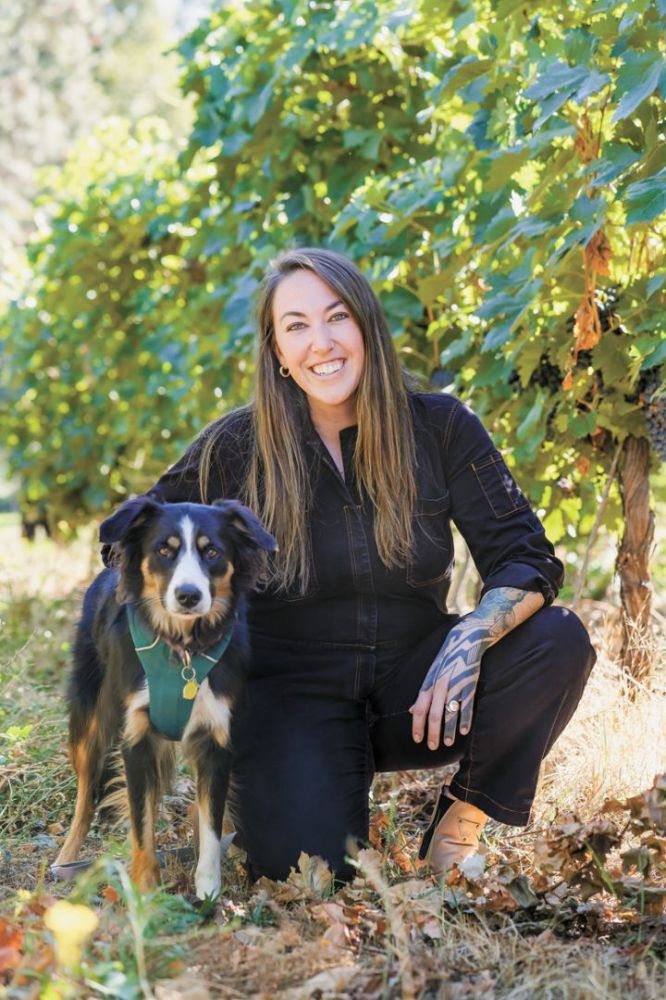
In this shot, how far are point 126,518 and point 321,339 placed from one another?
0.75 metres

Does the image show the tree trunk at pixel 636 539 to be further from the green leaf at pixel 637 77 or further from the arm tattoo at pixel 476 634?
the green leaf at pixel 637 77

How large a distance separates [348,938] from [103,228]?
5.35 meters

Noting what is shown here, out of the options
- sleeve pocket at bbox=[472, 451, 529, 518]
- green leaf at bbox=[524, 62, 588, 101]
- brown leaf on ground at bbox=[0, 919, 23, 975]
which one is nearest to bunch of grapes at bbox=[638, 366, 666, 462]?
sleeve pocket at bbox=[472, 451, 529, 518]

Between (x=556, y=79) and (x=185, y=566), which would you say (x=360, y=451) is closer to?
(x=185, y=566)

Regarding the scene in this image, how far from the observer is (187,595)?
9.50ft

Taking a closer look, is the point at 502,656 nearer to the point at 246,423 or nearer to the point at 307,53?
the point at 246,423

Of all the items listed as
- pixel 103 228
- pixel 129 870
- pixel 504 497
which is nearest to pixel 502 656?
pixel 504 497

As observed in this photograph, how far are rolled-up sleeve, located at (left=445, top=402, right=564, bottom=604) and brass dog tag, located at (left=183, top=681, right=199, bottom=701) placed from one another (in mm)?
833

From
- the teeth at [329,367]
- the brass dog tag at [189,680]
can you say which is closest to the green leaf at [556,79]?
the teeth at [329,367]

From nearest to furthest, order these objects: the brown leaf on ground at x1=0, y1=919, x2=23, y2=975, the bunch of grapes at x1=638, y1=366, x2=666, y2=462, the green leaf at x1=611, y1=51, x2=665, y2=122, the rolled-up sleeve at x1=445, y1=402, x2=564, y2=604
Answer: the brown leaf on ground at x1=0, y1=919, x2=23, y2=975 < the green leaf at x1=611, y1=51, x2=665, y2=122 < the rolled-up sleeve at x1=445, y1=402, x2=564, y2=604 < the bunch of grapes at x1=638, y1=366, x2=666, y2=462

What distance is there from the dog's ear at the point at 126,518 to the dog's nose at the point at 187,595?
0.21 metres

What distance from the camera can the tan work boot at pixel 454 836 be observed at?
2998mm

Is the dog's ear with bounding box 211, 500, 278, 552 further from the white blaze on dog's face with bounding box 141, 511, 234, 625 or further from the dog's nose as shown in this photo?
the dog's nose

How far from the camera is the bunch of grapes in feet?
12.3
